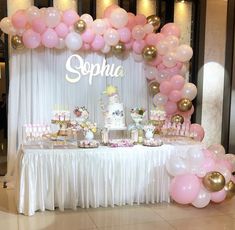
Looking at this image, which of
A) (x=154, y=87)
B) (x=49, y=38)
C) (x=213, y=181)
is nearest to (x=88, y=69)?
(x=49, y=38)

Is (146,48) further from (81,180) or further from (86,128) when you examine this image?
(81,180)

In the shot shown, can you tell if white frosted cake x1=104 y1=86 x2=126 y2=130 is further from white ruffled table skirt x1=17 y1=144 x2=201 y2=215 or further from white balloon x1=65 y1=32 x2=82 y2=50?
white balloon x1=65 y1=32 x2=82 y2=50

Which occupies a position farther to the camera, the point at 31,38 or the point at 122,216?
the point at 31,38

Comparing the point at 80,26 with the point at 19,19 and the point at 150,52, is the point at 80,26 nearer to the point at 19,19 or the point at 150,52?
the point at 19,19

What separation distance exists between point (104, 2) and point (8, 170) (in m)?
3.25

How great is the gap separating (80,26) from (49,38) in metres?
0.49

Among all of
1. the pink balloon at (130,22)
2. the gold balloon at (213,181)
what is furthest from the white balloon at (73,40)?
the gold balloon at (213,181)

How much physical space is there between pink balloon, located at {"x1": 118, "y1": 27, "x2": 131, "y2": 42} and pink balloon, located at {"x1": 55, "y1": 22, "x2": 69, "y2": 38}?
84 centimetres

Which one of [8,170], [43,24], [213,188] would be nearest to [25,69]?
[43,24]

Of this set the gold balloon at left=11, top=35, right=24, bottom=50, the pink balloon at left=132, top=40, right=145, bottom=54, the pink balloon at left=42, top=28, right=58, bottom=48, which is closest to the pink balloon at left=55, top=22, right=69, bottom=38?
the pink balloon at left=42, top=28, right=58, bottom=48

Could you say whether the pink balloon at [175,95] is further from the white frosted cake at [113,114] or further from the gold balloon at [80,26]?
the gold balloon at [80,26]

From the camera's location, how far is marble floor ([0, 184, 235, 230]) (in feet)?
12.1

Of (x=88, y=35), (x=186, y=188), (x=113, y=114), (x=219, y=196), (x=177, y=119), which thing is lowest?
(x=219, y=196)

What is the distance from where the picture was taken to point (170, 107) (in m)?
5.73
